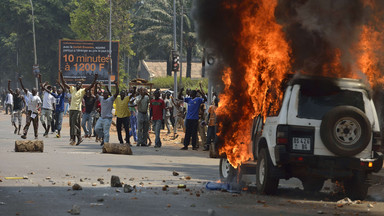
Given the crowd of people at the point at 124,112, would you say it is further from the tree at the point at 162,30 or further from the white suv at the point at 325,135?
the tree at the point at 162,30

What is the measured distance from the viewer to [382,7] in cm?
1452

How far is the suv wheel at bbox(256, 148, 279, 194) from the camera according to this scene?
1123 centimetres

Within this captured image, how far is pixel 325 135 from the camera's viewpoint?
10.8 metres

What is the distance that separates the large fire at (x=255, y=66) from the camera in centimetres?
1261

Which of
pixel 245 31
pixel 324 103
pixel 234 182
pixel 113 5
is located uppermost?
pixel 113 5

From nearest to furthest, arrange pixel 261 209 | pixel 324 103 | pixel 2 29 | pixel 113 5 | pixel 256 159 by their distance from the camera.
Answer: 1. pixel 261 209
2. pixel 324 103
3. pixel 256 159
4. pixel 113 5
5. pixel 2 29

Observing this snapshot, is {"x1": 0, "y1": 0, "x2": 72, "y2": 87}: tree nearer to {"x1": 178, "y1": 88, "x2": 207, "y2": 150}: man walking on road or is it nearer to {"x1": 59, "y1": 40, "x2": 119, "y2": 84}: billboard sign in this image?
{"x1": 59, "y1": 40, "x2": 119, "y2": 84}: billboard sign

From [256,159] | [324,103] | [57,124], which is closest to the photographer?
[324,103]

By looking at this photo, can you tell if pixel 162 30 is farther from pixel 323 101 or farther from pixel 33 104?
pixel 323 101

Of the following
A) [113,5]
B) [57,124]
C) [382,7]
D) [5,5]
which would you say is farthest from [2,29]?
[382,7]

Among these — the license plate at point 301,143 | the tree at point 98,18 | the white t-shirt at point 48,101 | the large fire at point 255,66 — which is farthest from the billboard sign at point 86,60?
the license plate at point 301,143

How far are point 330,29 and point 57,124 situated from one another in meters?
15.8

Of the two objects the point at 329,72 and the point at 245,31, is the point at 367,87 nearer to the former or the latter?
the point at 329,72

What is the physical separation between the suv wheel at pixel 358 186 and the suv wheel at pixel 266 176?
1095 mm
